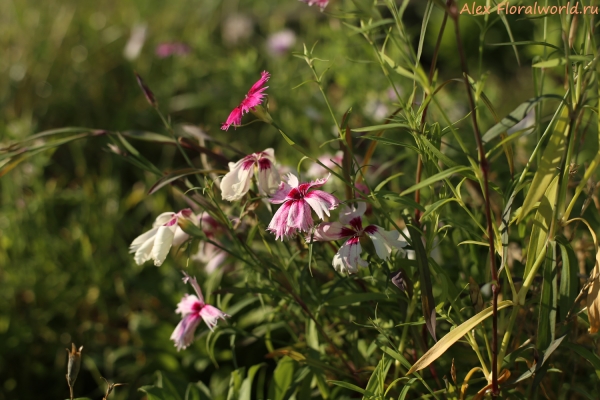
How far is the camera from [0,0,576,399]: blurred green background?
189 cm

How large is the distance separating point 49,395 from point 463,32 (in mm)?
3440

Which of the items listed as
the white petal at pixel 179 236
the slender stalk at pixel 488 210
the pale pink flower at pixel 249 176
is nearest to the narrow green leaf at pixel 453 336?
the slender stalk at pixel 488 210

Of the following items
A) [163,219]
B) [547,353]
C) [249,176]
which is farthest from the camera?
[163,219]

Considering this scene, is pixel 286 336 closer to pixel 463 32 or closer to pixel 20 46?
pixel 20 46

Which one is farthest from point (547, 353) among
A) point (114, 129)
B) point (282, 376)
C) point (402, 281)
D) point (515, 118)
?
A: point (114, 129)

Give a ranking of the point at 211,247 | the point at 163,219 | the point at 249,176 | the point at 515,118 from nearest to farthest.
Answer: the point at 515,118, the point at 249,176, the point at 163,219, the point at 211,247

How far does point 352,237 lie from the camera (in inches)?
40.5

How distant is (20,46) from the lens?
3.25 meters

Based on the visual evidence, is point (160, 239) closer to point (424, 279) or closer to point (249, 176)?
point (249, 176)

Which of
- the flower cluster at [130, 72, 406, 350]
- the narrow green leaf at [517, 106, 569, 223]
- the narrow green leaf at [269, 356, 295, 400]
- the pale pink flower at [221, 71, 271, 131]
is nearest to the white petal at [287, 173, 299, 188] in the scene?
the flower cluster at [130, 72, 406, 350]

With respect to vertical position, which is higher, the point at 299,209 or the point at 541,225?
the point at 299,209

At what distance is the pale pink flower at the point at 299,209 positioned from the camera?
3.08 ft

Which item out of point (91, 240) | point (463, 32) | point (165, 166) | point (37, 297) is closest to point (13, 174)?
point (91, 240)

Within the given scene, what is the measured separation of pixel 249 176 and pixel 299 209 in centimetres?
14
